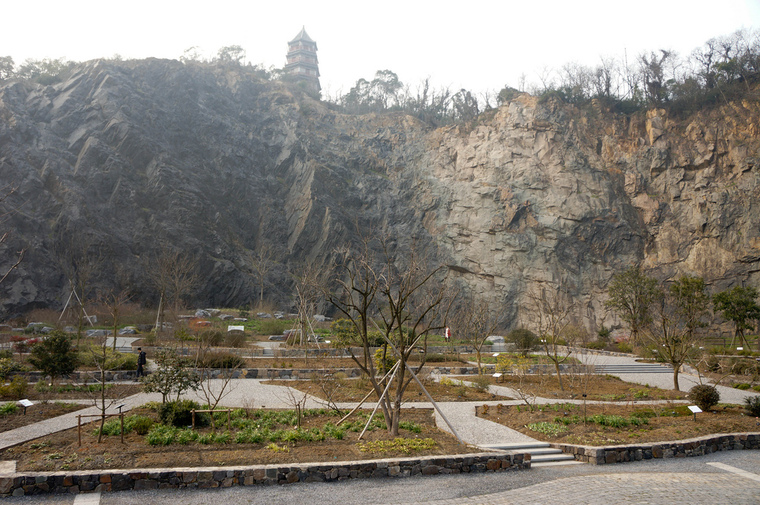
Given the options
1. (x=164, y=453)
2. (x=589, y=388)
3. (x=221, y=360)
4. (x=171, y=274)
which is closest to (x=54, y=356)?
(x=221, y=360)

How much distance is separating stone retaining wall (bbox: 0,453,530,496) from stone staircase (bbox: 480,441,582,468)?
0.95 meters

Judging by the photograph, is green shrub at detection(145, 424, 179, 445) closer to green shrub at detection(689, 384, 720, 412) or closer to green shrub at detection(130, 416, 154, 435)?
green shrub at detection(130, 416, 154, 435)

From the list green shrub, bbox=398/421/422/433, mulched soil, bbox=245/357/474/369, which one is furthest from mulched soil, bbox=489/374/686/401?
green shrub, bbox=398/421/422/433

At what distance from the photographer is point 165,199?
4800 centimetres

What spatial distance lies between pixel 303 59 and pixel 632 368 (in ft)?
269

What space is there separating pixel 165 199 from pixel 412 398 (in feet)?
139

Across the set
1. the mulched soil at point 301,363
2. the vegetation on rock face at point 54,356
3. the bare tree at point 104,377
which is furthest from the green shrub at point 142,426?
the mulched soil at point 301,363

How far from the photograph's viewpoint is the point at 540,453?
377 inches

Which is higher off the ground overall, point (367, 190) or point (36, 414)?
point (367, 190)

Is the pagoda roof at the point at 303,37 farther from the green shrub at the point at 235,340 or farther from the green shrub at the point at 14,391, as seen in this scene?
the green shrub at the point at 14,391

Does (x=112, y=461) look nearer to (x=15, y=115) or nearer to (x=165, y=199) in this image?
(x=165, y=199)

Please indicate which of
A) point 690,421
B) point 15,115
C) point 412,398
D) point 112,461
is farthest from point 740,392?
point 15,115

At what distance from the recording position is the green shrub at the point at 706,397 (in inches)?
509

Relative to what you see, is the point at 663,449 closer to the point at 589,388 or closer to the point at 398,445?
the point at 398,445
